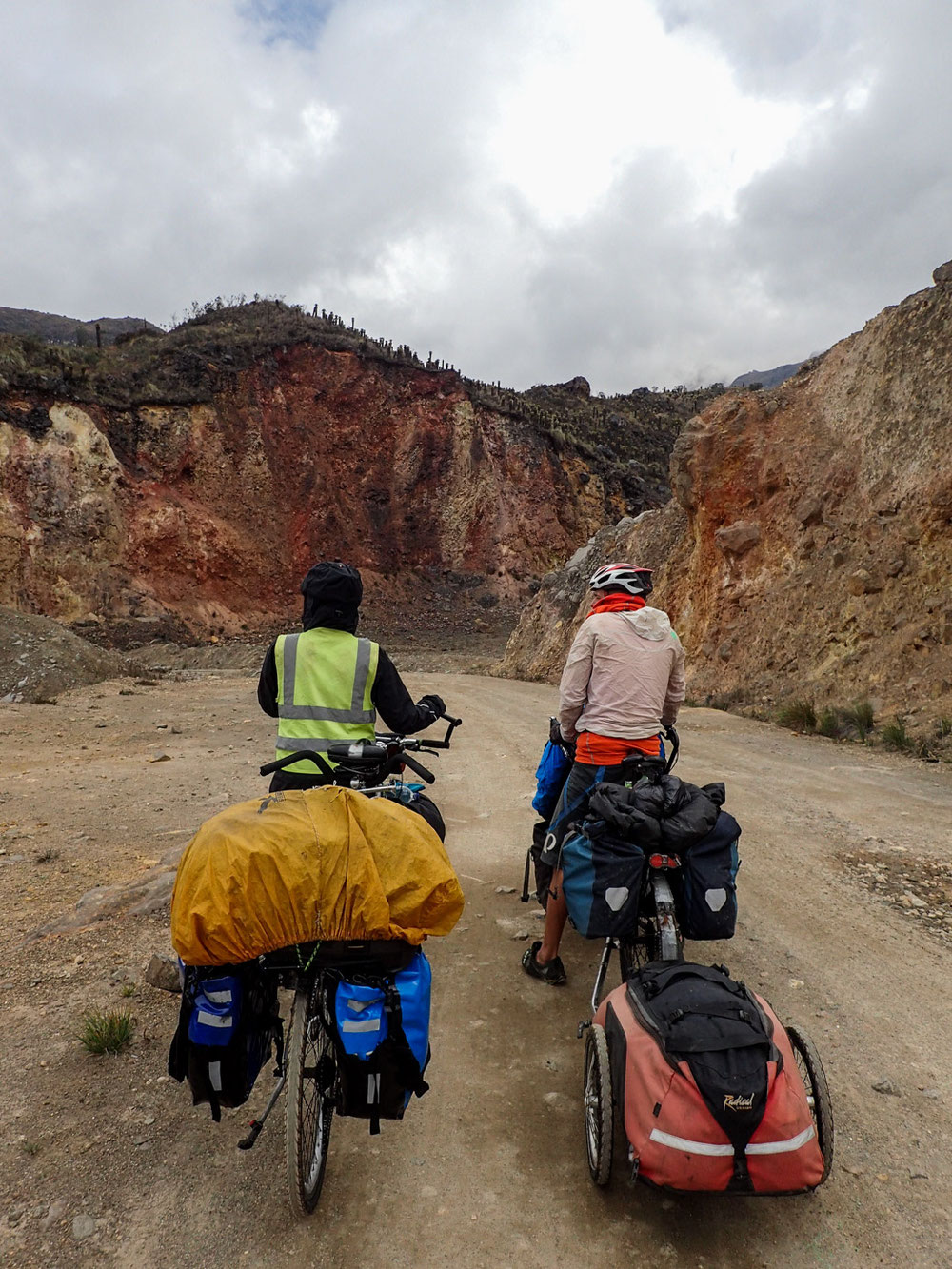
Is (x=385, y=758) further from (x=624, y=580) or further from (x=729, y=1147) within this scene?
(x=729, y=1147)

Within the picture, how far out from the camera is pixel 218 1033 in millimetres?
2279

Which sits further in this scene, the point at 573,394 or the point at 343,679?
the point at 573,394

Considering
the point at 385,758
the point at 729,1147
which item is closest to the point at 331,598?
the point at 385,758

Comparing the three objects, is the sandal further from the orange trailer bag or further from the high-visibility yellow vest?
the high-visibility yellow vest

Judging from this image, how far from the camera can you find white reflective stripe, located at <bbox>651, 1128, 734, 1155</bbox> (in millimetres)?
2012

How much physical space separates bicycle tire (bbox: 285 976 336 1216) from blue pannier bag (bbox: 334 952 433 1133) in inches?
5.6

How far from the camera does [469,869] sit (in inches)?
211

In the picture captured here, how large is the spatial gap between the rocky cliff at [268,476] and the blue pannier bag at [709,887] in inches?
1222

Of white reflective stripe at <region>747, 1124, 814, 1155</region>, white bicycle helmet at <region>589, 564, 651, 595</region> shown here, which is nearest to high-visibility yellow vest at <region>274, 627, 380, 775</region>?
white bicycle helmet at <region>589, 564, 651, 595</region>

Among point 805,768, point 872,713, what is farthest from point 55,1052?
point 872,713

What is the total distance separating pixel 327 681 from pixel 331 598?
354 mm

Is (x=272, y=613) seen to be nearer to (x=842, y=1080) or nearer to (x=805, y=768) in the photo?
(x=805, y=768)

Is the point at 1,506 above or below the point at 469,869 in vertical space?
above

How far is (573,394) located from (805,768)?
5469 centimetres
